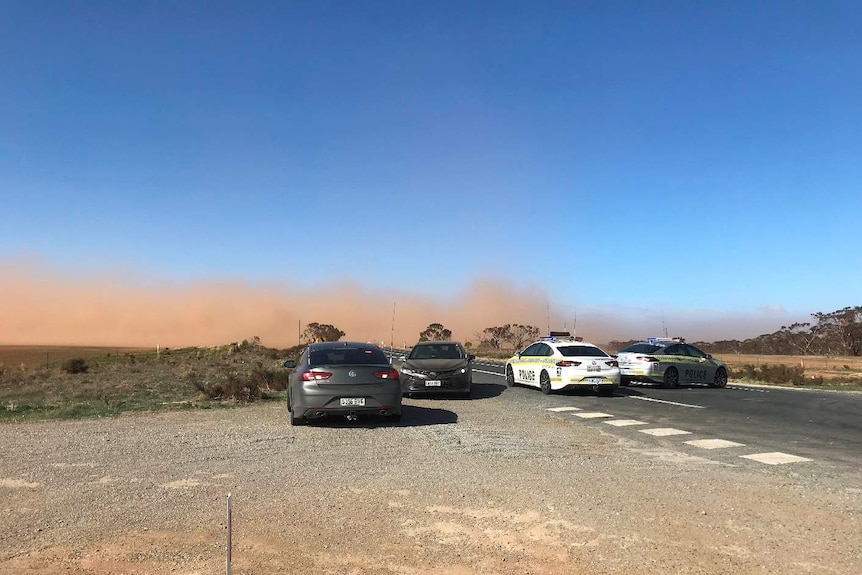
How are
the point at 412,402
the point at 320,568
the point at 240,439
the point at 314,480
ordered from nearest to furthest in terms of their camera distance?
1. the point at 320,568
2. the point at 314,480
3. the point at 240,439
4. the point at 412,402

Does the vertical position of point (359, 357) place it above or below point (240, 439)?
above

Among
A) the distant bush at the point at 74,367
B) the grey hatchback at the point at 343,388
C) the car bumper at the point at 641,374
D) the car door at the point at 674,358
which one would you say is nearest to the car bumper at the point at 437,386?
the grey hatchback at the point at 343,388

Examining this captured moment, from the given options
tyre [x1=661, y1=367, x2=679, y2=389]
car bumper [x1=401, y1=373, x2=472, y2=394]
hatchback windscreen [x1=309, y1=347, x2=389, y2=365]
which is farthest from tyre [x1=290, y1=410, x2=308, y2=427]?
tyre [x1=661, y1=367, x2=679, y2=389]

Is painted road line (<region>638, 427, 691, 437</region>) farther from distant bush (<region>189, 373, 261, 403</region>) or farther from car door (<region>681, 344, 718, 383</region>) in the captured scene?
car door (<region>681, 344, 718, 383</region>)

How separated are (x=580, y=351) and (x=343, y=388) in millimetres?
9409

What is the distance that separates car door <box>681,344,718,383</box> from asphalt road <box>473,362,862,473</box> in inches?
48.8

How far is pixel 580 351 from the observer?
736 inches

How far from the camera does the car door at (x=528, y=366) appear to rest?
19.9m

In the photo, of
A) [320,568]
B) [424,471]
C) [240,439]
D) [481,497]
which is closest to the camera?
[320,568]

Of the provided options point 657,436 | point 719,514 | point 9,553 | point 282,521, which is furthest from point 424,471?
point 657,436

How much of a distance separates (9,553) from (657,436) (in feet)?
30.6

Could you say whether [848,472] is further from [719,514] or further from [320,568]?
[320,568]

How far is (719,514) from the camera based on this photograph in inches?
239

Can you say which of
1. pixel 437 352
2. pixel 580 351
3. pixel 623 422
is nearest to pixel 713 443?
pixel 623 422
